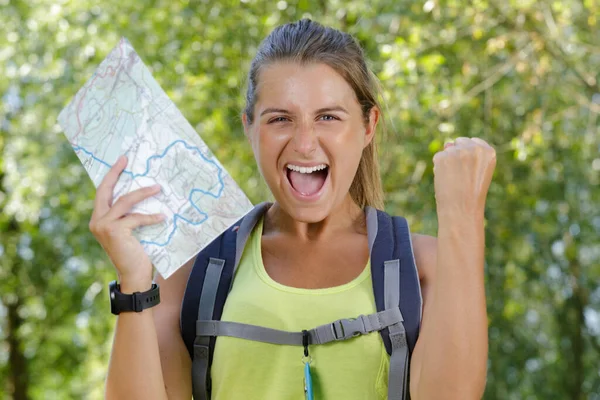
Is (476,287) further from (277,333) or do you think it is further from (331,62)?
(331,62)

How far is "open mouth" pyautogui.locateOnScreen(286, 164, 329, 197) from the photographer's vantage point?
2.12 m

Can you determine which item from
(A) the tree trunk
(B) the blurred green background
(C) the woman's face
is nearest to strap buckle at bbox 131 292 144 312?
(C) the woman's face

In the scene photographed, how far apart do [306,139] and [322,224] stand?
283 mm

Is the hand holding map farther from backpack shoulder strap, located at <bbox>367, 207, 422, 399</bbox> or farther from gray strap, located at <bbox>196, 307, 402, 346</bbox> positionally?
backpack shoulder strap, located at <bbox>367, 207, 422, 399</bbox>

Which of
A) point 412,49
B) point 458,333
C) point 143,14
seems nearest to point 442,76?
point 412,49

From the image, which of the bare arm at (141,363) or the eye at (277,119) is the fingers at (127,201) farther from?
the eye at (277,119)

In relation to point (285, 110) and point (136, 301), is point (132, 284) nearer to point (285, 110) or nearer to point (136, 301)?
point (136, 301)

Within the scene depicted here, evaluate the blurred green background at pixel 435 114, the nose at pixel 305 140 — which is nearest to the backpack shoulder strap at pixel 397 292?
the nose at pixel 305 140

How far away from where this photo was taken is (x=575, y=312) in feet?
25.7

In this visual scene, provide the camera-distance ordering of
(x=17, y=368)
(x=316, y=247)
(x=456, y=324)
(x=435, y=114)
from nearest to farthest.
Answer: (x=456, y=324) → (x=316, y=247) → (x=435, y=114) → (x=17, y=368)

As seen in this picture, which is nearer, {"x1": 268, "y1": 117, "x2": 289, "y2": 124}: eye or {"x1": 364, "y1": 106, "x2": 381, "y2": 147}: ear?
{"x1": 268, "y1": 117, "x2": 289, "y2": 124}: eye

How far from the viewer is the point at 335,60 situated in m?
2.20

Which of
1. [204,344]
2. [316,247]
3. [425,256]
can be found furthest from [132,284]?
[425,256]

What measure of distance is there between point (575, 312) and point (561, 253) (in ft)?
2.29
